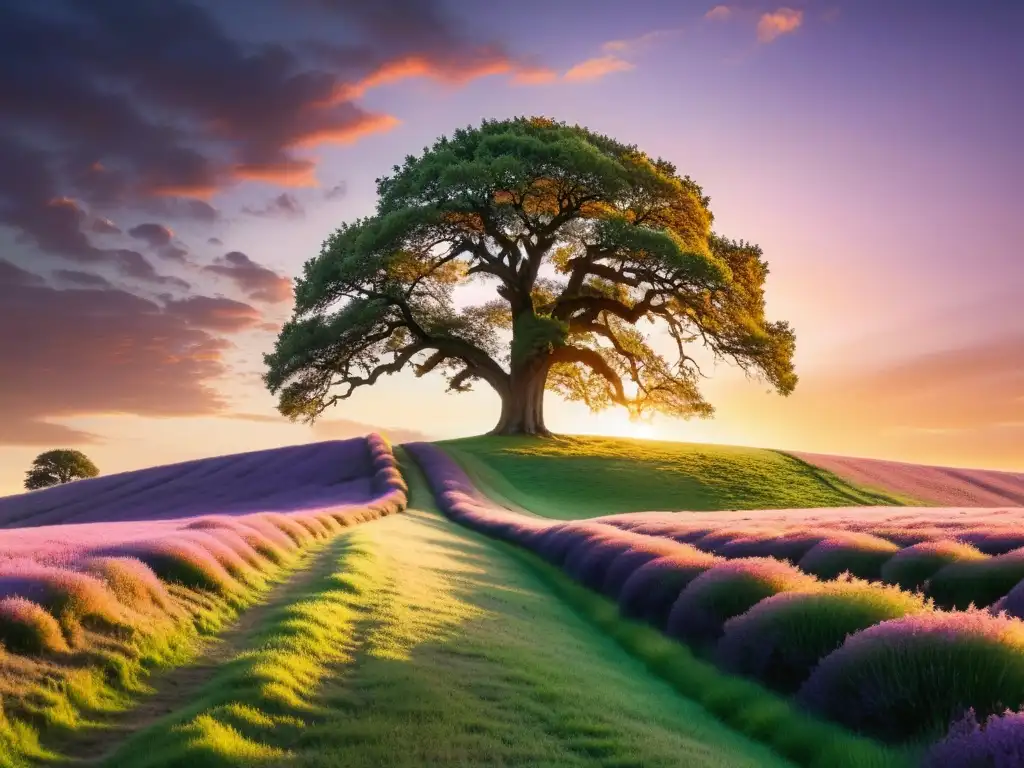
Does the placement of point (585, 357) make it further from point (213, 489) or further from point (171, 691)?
point (171, 691)

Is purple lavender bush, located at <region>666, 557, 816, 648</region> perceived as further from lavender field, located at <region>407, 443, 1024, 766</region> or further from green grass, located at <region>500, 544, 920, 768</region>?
green grass, located at <region>500, 544, 920, 768</region>

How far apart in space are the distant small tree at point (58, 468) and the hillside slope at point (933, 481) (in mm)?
53180

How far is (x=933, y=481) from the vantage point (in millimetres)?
48094

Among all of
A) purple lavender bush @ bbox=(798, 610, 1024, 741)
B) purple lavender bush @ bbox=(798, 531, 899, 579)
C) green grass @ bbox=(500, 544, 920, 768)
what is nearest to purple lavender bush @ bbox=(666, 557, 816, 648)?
green grass @ bbox=(500, 544, 920, 768)

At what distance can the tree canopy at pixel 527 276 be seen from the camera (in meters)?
42.1

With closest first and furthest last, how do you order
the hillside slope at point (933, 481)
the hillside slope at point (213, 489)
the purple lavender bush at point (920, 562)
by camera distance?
the purple lavender bush at point (920, 562), the hillside slope at point (213, 489), the hillside slope at point (933, 481)

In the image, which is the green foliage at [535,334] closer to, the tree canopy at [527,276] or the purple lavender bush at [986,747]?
the tree canopy at [527,276]

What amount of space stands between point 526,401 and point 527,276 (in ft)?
25.7

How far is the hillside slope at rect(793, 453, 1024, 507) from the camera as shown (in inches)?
1742

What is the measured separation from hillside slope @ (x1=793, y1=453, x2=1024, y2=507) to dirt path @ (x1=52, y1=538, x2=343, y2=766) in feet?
133

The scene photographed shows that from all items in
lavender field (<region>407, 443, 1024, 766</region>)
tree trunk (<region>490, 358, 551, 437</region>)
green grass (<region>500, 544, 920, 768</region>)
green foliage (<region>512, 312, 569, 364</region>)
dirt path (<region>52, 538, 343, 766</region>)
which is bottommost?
green grass (<region>500, 544, 920, 768</region>)

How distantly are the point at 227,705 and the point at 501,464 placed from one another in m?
35.6

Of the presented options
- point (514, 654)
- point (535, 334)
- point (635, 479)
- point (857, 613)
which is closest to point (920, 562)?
point (857, 613)

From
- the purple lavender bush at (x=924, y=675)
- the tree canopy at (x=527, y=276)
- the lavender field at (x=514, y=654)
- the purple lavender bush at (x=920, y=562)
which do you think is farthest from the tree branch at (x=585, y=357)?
the purple lavender bush at (x=924, y=675)
